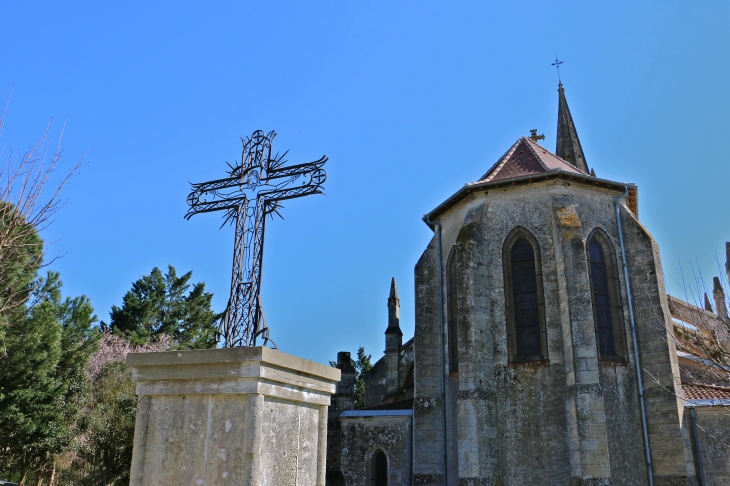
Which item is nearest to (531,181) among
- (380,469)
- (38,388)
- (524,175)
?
(524,175)

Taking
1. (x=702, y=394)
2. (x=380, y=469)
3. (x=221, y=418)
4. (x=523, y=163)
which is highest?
(x=523, y=163)

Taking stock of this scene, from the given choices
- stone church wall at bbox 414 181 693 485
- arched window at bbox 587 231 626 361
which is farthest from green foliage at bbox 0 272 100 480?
arched window at bbox 587 231 626 361

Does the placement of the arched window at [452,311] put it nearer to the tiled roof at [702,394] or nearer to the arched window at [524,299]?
the arched window at [524,299]

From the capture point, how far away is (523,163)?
17.2 m

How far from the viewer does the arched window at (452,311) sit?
15.7m

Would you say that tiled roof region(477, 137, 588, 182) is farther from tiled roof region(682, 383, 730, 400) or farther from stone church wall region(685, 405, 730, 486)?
stone church wall region(685, 405, 730, 486)

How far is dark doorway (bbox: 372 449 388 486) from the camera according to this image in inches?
632

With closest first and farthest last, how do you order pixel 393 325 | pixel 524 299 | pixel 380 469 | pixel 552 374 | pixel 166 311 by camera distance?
pixel 552 374
pixel 524 299
pixel 380 469
pixel 393 325
pixel 166 311

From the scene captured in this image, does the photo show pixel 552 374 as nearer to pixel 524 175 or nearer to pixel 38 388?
pixel 524 175

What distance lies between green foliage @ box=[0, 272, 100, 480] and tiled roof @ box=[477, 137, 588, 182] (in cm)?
1367

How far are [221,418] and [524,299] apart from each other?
12.4 meters

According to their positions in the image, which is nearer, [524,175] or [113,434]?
[524,175]

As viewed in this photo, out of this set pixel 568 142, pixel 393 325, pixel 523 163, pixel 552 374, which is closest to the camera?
pixel 552 374

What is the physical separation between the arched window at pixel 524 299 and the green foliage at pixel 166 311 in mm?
24740
